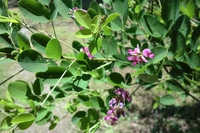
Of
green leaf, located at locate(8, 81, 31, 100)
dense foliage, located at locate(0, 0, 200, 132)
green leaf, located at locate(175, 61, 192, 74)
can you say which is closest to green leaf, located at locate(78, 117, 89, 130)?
dense foliage, located at locate(0, 0, 200, 132)

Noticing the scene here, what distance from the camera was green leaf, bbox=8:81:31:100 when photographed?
2.04 ft

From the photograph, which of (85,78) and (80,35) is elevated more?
(80,35)

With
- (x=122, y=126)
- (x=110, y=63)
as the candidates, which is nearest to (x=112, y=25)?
(x=110, y=63)

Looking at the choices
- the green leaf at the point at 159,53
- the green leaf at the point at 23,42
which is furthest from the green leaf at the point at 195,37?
the green leaf at the point at 23,42

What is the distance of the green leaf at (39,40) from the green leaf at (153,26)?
10.1 inches

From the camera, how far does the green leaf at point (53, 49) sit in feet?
1.72

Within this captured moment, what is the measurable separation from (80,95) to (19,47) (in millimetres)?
332

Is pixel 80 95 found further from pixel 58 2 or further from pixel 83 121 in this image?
pixel 58 2

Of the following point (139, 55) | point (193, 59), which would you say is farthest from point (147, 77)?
point (193, 59)

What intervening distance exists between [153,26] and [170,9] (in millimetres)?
58

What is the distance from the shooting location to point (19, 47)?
23.2 inches

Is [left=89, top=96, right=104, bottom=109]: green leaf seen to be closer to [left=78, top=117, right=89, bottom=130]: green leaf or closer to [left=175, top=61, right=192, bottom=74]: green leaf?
[left=78, top=117, right=89, bottom=130]: green leaf

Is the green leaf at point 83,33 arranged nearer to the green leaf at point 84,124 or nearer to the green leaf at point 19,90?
the green leaf at point 19,90

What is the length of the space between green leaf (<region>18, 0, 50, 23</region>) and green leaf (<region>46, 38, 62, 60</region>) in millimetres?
89
